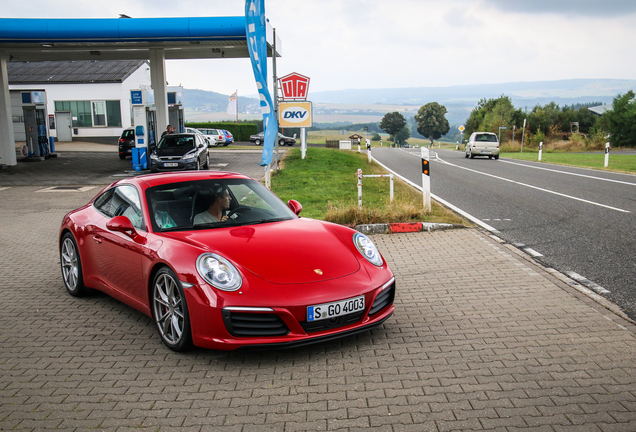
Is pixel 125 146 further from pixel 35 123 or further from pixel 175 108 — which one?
pixel 175 108

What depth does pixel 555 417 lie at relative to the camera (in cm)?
310

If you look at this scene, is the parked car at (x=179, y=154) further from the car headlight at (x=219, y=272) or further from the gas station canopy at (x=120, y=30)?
the car headlight at (x=219, y=272)

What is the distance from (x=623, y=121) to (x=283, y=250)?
49285 mm

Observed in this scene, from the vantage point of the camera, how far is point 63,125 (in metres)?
46.1

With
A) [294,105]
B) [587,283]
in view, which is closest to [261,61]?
[587,283]

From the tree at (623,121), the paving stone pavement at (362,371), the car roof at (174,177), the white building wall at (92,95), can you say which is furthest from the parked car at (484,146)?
the white building wall at (92,95)

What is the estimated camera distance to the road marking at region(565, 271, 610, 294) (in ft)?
18.4

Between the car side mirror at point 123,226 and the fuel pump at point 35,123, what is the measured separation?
26459 millimetres

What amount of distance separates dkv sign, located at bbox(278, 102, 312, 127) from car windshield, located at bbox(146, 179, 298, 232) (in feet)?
55.8

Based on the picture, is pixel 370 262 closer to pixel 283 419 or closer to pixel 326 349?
pixel 326 349

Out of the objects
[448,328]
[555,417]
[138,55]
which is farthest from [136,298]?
[138,55]

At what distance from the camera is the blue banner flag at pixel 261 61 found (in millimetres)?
10727

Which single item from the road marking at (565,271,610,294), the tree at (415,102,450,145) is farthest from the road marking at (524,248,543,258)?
the tree at (415,102,450,145)

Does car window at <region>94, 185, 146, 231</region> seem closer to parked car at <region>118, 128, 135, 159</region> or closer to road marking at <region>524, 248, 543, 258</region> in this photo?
road marking at <region>524, 248, 543, 258</region>
